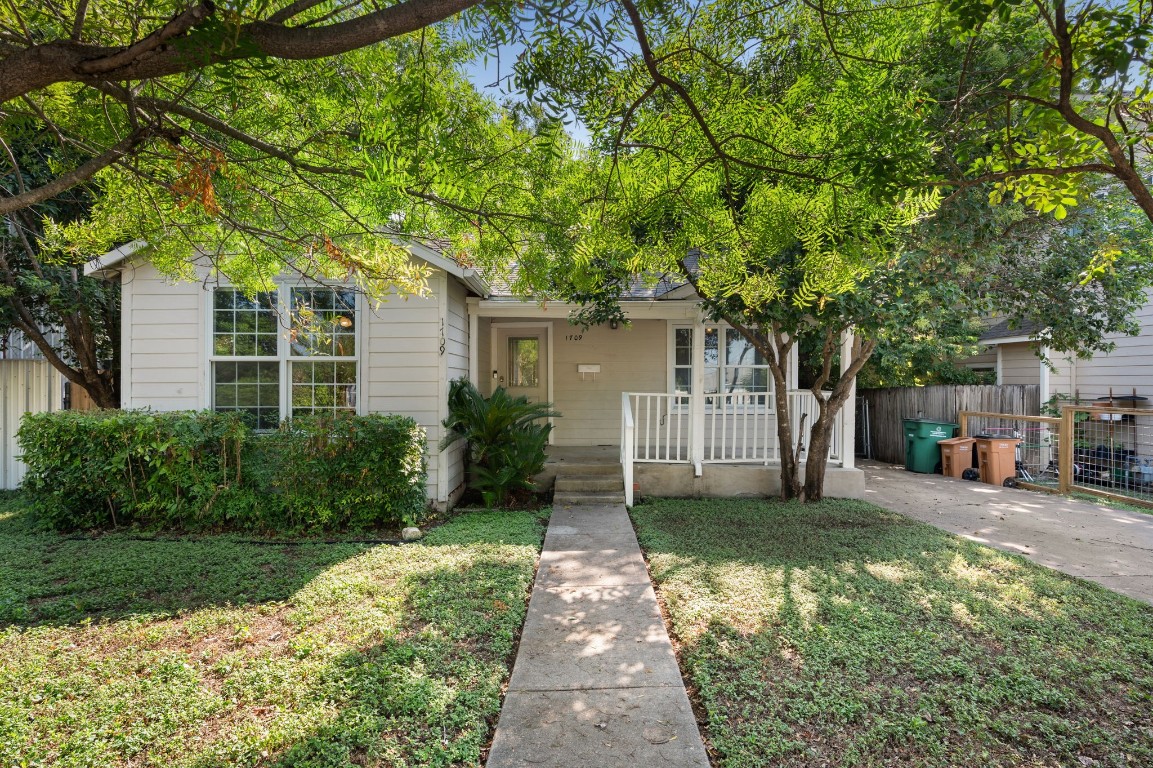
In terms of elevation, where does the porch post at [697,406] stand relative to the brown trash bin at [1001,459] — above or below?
above

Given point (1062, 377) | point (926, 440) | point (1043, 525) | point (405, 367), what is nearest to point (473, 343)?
point (405, 367)

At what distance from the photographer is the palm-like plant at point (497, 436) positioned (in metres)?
7.23

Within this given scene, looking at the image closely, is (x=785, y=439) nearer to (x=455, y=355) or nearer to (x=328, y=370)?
(x=455, y=355)

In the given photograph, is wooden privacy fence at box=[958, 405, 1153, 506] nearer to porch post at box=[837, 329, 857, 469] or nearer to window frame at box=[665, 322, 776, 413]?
porch post at box=[837, 329, 857, 469]

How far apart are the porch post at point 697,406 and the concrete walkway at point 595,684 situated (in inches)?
132

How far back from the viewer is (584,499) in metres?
7.48

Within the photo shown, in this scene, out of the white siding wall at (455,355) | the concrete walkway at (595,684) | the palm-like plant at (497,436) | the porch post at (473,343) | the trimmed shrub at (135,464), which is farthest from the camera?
the porch post at (473,343)

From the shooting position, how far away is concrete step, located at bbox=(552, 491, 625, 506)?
7.45 metres

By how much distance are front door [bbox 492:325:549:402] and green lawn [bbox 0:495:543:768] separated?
477 cm

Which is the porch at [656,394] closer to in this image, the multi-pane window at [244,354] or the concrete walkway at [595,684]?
the multi-pane window at [244,354]

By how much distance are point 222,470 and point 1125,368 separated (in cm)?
1427

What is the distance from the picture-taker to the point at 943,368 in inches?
528

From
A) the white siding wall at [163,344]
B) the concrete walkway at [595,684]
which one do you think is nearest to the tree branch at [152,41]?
the concrete walkway at [595,684]

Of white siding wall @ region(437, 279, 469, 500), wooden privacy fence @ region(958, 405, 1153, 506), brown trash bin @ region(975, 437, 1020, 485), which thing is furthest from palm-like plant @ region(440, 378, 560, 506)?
brown trash bin @ region(975, 437, 1020, 485)
